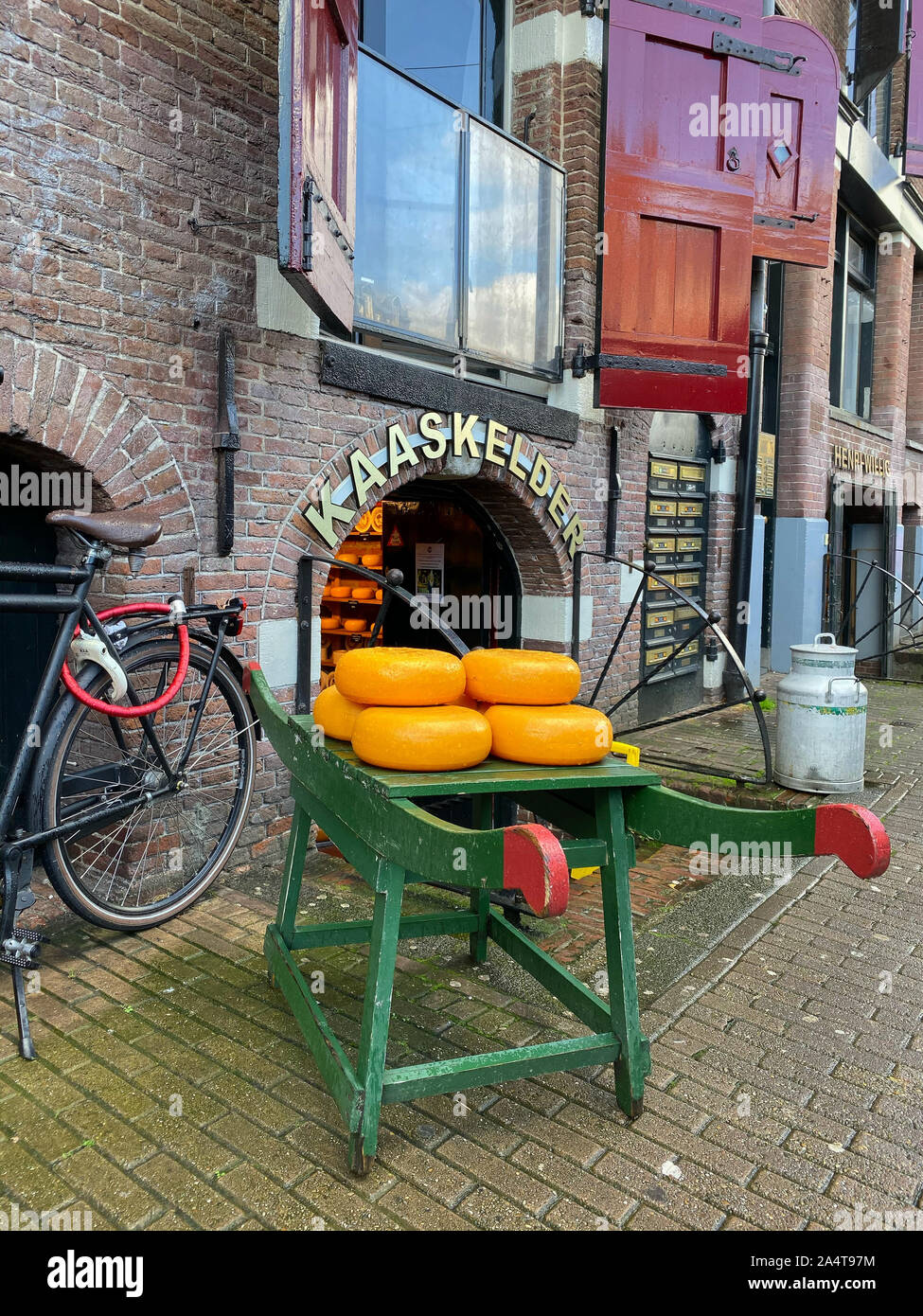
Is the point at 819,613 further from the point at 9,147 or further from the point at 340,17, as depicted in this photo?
the point at 9,147

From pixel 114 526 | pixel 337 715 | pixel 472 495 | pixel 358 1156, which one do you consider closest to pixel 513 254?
pixel 472 495

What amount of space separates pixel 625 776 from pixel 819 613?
10022mm

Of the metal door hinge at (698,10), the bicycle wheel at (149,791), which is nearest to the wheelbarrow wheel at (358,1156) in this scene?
the bicycle wheel at (149,791)

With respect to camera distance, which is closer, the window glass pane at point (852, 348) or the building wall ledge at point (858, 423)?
the building wall ledge at point (858, 423)

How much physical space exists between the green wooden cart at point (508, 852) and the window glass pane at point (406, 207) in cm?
354

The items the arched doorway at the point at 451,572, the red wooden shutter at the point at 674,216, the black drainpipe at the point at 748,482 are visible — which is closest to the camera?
the red wooden shutter at the point at 674,216

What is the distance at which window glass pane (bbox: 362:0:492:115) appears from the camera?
18.8 ft

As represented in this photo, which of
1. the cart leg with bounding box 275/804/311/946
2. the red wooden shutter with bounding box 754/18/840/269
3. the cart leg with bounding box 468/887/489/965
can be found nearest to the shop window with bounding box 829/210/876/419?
the red wooden shutter with bounding box 754/18/840/269

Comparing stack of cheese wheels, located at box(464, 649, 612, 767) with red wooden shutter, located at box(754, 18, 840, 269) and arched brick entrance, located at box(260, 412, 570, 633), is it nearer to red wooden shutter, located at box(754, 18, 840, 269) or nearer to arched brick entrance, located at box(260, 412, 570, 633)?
arched brick entrance, located at box(260, 412, 570, 633)

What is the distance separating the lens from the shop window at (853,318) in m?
12.3

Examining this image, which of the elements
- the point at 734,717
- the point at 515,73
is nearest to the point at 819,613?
the point at 734,717

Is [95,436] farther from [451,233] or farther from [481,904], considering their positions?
[451,233]

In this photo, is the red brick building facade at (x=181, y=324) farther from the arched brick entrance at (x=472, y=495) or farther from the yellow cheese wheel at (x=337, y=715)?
the yellow cheese wheel at (x=337, y=715)

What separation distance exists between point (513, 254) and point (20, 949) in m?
5.49
